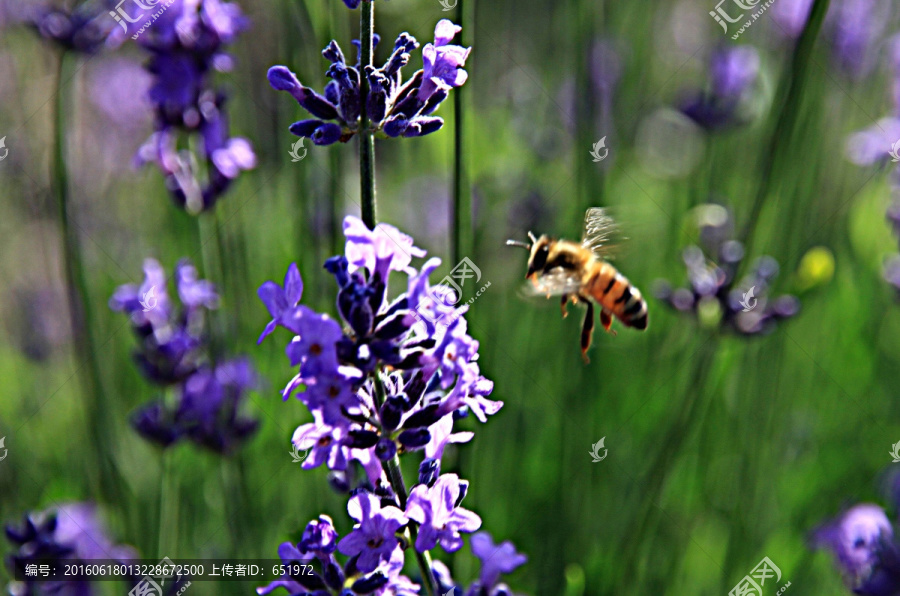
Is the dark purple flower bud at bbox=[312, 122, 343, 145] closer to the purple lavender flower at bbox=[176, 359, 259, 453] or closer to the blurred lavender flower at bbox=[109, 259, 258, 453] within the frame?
the blurred lavender flower at bbox=[109, 259, 258, 453]

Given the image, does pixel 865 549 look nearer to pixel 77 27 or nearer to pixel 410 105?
pixel 410 105

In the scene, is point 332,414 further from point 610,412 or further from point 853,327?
point 853,327

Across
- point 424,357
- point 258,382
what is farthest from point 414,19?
point 424,357

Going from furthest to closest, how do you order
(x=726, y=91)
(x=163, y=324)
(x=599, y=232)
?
(x=726, y=91), (x=163, y=324), (x=599, y=232)

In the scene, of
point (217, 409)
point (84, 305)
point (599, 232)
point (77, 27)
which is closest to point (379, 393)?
point (599, 232)

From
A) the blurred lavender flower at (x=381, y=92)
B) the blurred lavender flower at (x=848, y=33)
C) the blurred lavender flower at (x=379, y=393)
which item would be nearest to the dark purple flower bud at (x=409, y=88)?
the blurred lavender flower at (x=381, y=92)

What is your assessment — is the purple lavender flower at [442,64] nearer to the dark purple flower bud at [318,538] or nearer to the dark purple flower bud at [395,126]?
the dark purple flower bud at [395,126]

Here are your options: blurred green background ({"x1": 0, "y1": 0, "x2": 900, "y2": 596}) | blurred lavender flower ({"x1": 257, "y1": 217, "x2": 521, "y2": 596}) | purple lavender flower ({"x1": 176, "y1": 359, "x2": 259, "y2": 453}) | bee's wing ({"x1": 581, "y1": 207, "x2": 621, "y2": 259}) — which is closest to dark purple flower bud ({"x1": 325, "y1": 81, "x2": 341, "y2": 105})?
blurred lavender flower ({"x1": 257, "y1": 217, "x2": 521, "y2": 596})
